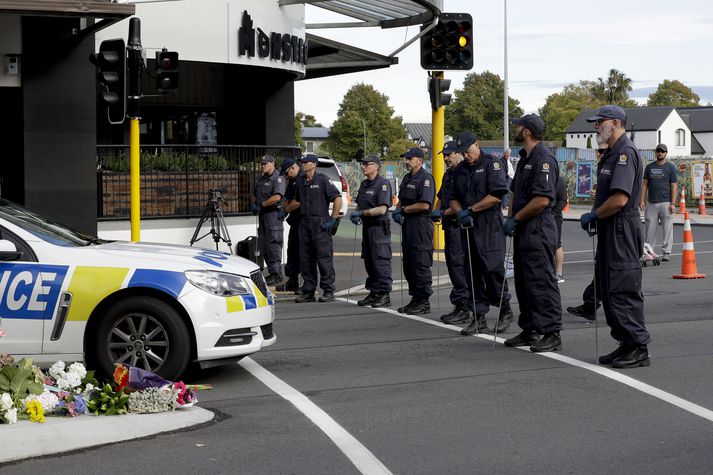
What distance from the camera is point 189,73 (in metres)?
26.1

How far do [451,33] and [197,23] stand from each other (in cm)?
447

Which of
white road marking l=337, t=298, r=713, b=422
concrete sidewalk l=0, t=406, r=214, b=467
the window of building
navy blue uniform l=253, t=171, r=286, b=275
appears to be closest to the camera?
concrete sidewalk l=0, t=406, r=214, b=467

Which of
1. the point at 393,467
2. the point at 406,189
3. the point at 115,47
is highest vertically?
the point at 115,47

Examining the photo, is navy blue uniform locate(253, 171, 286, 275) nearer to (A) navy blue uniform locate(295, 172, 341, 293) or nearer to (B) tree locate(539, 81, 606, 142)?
(A) navy blue uniform locate(295, 172, 341, 293)

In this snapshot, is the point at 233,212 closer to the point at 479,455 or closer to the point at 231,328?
the point at 231,328

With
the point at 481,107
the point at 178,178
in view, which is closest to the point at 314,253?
the point at 178,178

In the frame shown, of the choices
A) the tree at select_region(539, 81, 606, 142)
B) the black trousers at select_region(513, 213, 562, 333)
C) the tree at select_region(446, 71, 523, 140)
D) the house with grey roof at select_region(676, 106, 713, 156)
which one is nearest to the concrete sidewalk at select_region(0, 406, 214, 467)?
the black trousers at select_region(513, 213, 562, 333)

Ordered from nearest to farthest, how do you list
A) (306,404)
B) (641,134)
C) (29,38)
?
(306,404) → (29,38) → (641,134)

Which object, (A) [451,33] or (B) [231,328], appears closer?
(B) [231,328]

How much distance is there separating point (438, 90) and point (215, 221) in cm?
465

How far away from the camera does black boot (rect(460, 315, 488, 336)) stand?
1154 cm

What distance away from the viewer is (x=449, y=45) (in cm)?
2030

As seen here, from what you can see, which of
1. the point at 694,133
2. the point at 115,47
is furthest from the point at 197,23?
the point at 694,133

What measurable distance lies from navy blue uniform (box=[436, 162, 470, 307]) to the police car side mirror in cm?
542
